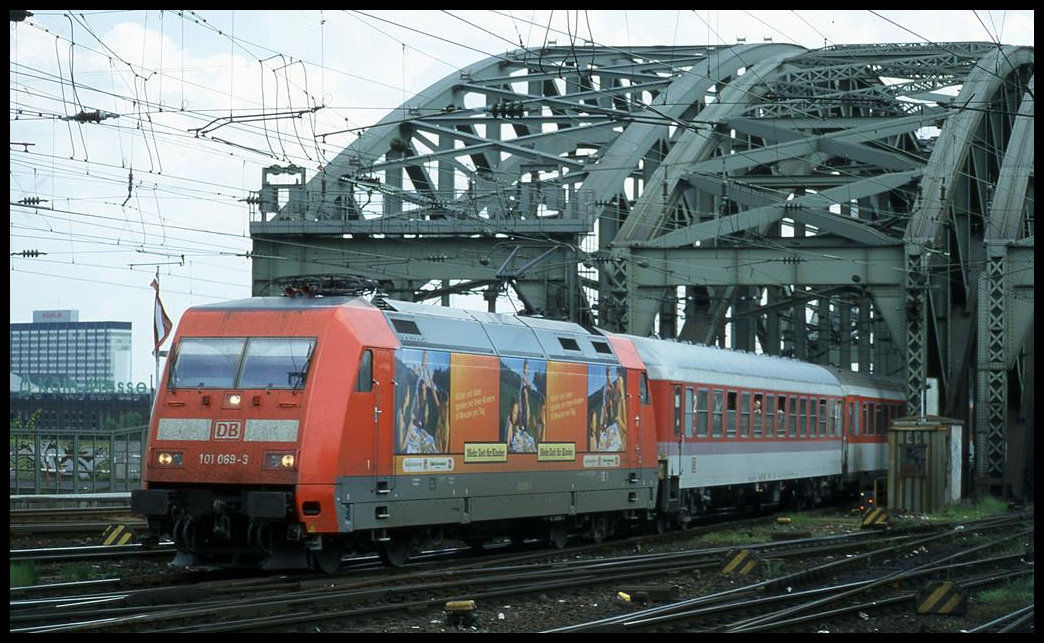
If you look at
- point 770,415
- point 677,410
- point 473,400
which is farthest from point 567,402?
point 770,415

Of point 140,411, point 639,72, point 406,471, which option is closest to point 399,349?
point 406,471

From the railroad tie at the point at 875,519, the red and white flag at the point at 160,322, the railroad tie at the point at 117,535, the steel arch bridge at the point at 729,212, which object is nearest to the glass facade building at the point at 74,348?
the steel arch bridge at the point at 729,212

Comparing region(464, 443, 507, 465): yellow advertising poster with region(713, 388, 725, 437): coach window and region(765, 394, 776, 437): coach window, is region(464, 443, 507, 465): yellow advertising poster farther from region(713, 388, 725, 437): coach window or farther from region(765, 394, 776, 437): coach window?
region(765, 394, 776, 437): coach window

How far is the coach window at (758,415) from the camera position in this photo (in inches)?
1177

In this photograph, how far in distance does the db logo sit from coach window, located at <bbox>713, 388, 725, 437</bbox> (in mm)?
12781

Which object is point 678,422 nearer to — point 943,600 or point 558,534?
point 558,534

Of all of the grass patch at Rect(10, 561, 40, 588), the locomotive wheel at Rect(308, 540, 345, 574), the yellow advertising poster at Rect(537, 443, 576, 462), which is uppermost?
the yellow advertising poster at Rect(537, 443, 576, 462)

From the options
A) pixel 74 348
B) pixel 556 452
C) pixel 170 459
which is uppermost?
pixel 74 348

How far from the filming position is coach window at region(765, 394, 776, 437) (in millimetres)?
30562

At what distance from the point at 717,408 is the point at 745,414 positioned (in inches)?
69.4

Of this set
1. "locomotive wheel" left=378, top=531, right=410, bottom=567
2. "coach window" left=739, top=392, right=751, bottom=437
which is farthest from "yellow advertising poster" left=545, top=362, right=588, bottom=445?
"coach window" left=739, top=392, right=751, bottom=437

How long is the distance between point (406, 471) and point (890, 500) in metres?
18.6

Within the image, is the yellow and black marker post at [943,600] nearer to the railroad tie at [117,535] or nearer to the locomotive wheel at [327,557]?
the locomotive wheel at [327,557]

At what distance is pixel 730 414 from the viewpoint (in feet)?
93.4
